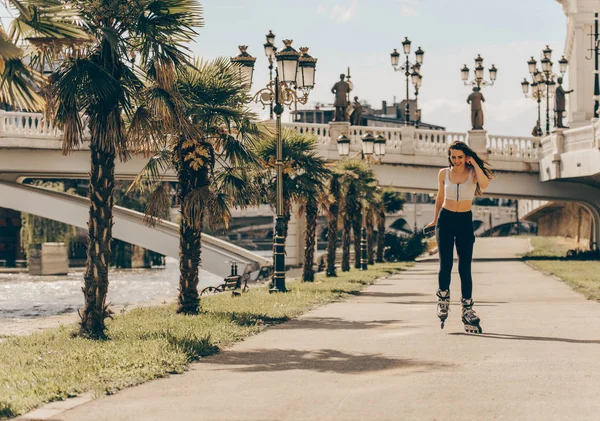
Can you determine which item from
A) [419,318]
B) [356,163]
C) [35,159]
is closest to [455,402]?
[419,318]

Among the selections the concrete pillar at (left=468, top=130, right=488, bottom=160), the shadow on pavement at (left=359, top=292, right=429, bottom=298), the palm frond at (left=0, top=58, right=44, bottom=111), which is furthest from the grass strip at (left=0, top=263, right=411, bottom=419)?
the concrete pillar at (left=468, top=130, right=488, bottom=160)

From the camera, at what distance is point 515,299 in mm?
20000

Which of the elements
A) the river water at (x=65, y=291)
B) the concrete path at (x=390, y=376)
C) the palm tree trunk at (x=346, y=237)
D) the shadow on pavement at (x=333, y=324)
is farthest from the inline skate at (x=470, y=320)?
the palm tree trunk at (x=346, y=237)

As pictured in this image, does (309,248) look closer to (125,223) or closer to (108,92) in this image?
(108,92)

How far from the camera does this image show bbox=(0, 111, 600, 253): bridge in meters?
45.7

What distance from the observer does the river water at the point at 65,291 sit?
1339 inches

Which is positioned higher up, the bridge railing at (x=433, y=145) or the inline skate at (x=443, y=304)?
the bridge railing at (x=433, y=145)

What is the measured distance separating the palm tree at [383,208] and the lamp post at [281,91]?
55.1 ft

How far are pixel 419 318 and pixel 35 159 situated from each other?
34.4 metres

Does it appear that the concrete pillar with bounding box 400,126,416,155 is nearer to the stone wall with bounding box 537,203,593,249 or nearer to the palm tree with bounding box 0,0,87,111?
the stone wall with bounding box 537,203,593,249

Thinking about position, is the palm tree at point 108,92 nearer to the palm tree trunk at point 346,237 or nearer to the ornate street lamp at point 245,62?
the ornate street lamp at point 245,62

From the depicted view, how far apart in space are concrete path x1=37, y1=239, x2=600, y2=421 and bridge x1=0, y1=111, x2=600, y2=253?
104 ft

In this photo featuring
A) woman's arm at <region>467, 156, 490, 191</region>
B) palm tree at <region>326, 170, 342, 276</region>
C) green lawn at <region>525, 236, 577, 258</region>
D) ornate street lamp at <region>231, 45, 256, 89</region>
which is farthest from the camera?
green lawn at <region>525, 236, 577, 258</region>

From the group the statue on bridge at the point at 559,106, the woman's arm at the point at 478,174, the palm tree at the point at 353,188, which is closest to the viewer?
the woman's arm at the point at 478,174
